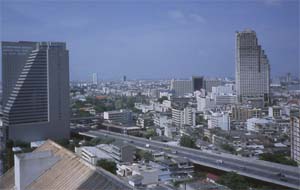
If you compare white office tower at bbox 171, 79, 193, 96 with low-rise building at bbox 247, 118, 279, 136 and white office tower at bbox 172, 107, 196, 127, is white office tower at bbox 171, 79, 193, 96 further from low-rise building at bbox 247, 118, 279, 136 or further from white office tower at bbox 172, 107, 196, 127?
low-rise building at bbox 247, 118, 279, 136

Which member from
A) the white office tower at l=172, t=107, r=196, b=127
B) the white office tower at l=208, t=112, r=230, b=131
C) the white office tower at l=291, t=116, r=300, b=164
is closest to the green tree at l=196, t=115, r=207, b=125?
the white office tower at l=172, t=107, r=196, b=127

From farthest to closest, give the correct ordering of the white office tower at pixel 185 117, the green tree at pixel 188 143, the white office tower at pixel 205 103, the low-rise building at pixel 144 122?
the white office tower at pixel 205 103 → the low-rise building at pixel 144 122 → the white office tower at pixel 185 117 → the green tree at pixel 188 143

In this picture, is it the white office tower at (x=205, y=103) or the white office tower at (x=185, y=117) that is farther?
the white office tower at (x=205, y=103)

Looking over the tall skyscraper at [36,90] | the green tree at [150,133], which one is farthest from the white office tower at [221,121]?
the tall skyscraper at [36,90]

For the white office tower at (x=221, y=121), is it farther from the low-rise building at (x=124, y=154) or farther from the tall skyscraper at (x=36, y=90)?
the low-rise building at (x=124, y=154)

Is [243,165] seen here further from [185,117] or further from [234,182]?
[185,117]
